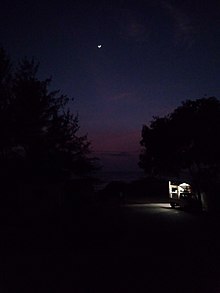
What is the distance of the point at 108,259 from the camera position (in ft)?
37.7

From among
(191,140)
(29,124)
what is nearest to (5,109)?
(29,124)

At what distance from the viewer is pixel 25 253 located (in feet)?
41.0

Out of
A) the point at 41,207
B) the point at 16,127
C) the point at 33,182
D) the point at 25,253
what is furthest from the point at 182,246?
the point at 41,207

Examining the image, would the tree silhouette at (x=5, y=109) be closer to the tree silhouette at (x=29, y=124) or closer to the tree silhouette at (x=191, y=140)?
the tree silhouette at (x=29, y=124)

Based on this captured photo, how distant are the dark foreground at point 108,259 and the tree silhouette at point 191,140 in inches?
696

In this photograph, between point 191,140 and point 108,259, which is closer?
point 108,259

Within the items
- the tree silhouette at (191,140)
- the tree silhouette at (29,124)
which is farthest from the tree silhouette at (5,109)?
the tree silhouette at (191,140)

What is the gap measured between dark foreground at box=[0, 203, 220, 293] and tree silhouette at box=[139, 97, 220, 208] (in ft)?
58.0

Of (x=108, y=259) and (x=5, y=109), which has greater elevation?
(x=5, y=109)

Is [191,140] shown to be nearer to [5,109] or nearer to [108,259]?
[5,109]

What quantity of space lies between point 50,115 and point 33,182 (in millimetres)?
4512

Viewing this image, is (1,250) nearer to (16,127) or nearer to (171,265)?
(171,265)

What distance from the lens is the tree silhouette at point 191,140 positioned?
3719 centimetres

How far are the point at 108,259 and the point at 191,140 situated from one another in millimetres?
28555
